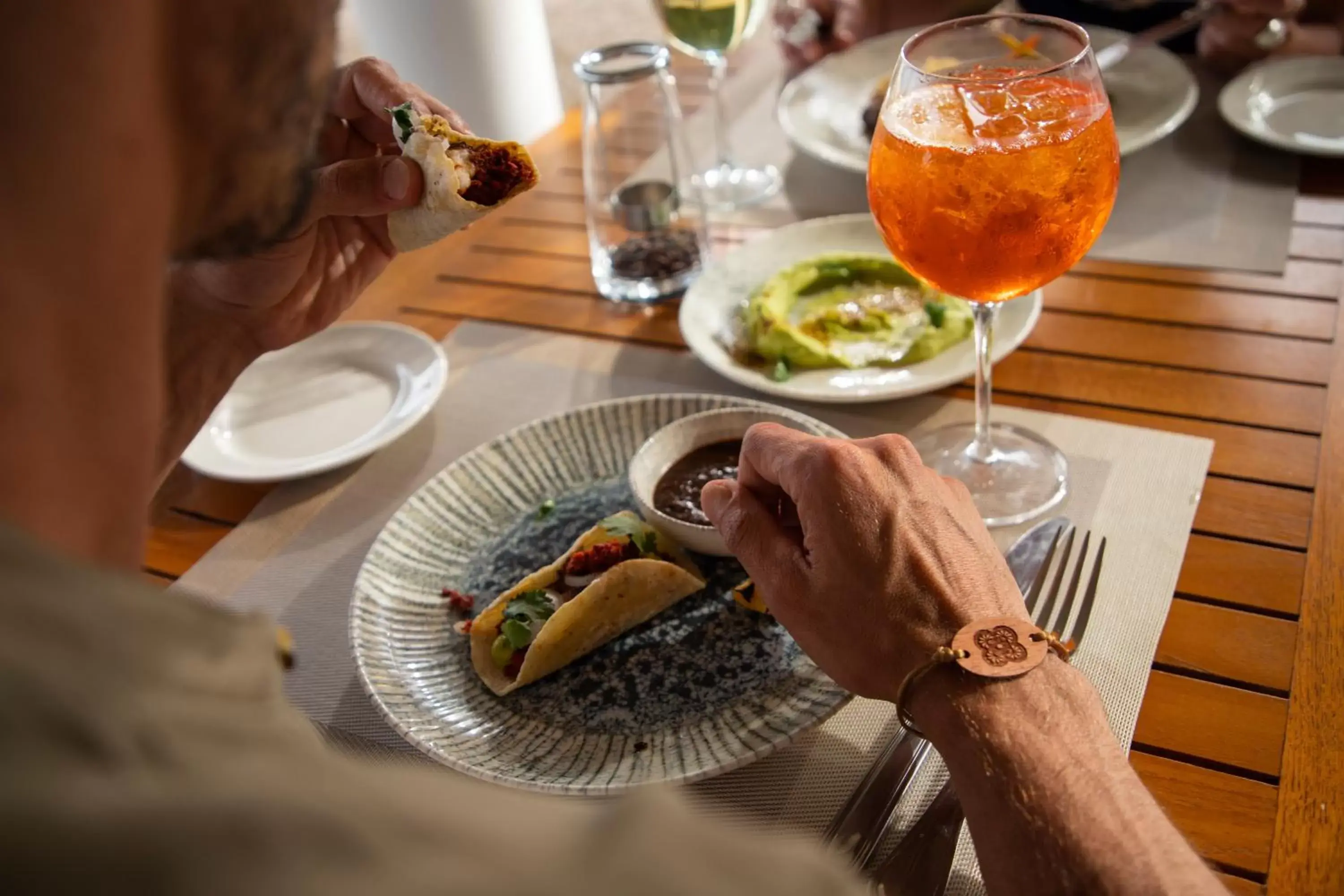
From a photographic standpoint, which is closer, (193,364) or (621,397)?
(193,364)

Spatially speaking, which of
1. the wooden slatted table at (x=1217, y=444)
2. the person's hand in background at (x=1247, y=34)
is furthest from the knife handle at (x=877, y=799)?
the person's hand in background at (x=1247, y=34)

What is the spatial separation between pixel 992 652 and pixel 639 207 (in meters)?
0.95

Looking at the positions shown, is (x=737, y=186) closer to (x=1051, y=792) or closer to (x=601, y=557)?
(x=601, y=557)

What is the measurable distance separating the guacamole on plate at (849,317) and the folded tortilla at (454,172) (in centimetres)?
33

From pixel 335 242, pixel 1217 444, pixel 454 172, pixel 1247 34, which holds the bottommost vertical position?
pixel 1217 444

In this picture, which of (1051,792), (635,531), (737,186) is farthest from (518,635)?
(737,186)

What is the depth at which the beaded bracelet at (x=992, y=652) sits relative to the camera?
0.71 m

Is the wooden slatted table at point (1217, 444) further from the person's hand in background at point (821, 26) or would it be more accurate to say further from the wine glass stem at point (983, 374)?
the person's hand in background at point (821, 26)

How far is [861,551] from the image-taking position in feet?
2.59

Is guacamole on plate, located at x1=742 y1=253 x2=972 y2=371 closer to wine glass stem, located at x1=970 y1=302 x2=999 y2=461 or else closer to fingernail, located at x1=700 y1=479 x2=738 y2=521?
wine glass stem, located at x1=970 y1=302 x2=999 y2=461

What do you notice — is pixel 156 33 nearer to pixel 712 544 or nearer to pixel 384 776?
pixel 384 776

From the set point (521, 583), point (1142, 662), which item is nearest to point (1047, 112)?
point (1142, 662)

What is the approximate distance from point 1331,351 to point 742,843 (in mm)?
1078

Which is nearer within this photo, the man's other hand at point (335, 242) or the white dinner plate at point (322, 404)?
the man's other hand at point (335, 242)
